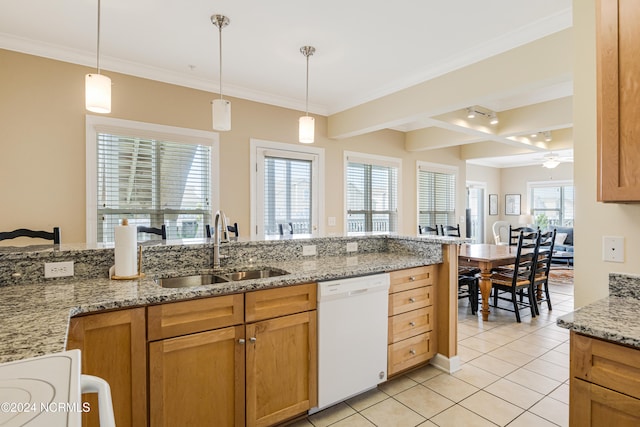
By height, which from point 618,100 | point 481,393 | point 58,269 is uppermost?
point 618,100

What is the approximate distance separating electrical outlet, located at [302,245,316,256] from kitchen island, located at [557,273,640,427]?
169cm

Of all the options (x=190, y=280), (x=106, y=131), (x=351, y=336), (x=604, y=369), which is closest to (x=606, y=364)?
(x=604, y=369)

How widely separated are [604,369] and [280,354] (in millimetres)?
1430

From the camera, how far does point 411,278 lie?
2.52 metres

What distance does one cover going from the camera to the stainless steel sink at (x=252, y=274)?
2.20 m

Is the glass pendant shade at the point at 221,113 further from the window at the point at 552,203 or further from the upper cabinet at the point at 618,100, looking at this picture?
the window at the point at 552,203

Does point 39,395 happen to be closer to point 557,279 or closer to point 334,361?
A: point 334,361

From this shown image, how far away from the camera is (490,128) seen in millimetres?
4719

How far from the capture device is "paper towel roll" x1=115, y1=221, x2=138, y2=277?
1.80 metres

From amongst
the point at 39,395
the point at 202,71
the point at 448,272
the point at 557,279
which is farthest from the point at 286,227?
the point at 557,279

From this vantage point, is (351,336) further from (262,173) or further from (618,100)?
(262,173)

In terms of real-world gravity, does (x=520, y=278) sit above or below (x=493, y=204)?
below

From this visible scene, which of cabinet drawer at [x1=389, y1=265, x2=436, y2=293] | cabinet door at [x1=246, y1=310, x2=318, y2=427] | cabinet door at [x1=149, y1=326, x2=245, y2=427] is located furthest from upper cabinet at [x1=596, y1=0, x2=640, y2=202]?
cabinet door at [x1=149, y1=326, x2=245, y2=427]

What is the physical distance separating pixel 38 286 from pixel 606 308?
2.64 meters
